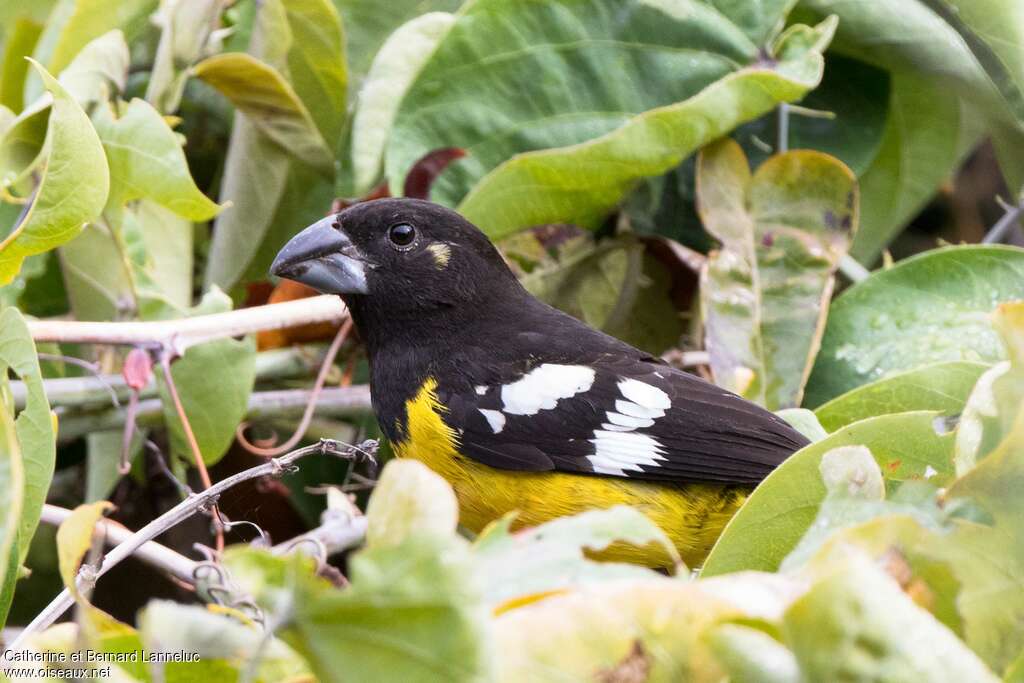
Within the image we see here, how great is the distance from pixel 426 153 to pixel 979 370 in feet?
4.55

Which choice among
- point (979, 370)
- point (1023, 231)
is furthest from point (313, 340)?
point (1023, 231)

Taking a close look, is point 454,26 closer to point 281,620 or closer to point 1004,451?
point 1004,451

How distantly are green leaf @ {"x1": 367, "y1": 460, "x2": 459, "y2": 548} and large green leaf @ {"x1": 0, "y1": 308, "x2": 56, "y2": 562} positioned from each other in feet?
2.27

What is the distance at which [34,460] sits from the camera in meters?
1.68

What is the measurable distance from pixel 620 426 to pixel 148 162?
104 centimetres

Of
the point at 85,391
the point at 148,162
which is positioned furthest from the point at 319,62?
the point at 85,391

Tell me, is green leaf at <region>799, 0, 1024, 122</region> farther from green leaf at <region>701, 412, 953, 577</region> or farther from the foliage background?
green leaf at <region>701, 412, 953, 577</region>

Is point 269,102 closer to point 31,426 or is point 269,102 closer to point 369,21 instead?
point 369,21

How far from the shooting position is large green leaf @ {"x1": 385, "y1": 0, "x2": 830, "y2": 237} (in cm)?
268

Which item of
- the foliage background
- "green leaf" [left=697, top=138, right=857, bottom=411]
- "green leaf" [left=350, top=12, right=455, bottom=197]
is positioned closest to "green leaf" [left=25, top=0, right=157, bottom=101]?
the foliage background

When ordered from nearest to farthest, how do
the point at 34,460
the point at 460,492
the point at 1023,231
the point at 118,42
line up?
the point at 34,460 → the point at 460,492 → the point at 118,42 → the point at 1023,231

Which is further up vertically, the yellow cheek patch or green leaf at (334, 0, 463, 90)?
green leaf at (334, 0, 463, 90)

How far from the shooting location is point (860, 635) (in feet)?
3.34

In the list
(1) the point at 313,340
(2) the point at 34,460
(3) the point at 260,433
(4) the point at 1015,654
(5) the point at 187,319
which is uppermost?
(4) the point at 1015,654
